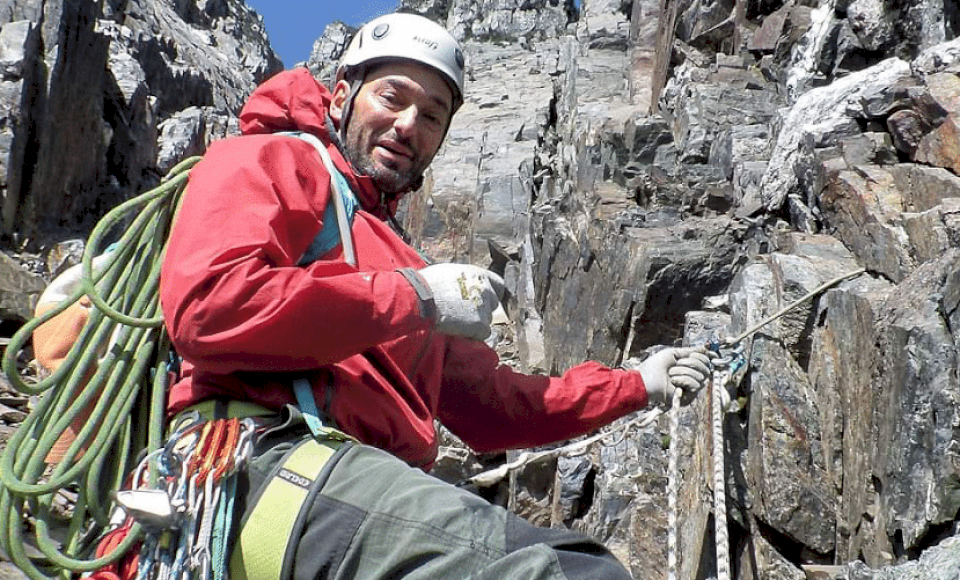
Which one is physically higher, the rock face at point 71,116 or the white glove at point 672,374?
the rock face at point 71,116

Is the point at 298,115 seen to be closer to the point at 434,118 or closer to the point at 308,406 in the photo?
the point at 434,118

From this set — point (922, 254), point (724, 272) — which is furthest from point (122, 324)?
point (724, 272)

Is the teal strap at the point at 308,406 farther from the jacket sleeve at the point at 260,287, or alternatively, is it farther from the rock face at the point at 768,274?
the rock face at the point at 768,274

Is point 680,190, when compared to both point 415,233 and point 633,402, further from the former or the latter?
point 415,233

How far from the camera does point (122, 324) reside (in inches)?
167

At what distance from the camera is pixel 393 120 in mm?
4844

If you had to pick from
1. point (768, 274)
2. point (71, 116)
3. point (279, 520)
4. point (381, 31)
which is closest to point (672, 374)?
point (768, 274)

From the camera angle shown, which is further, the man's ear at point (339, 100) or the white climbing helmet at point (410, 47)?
the man's ear at point (339, 100)

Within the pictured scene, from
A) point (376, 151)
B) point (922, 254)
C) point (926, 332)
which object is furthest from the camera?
point (922, 254)

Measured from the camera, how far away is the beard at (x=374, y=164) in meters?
4.78

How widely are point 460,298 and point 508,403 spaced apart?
142cm

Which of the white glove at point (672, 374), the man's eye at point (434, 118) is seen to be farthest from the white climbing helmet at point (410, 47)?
the white glove at point (672, 374)

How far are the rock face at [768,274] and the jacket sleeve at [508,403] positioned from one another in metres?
1.37

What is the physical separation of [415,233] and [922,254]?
3146 cm
